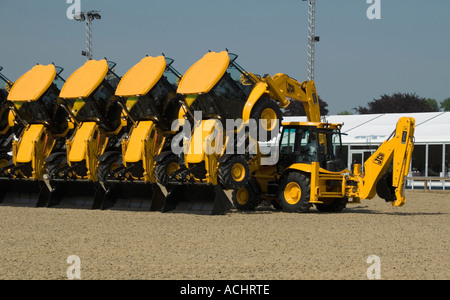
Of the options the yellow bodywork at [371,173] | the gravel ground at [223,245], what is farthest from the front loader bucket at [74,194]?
the yellow bodywork at [371,173]

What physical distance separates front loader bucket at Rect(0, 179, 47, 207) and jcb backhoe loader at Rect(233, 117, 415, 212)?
488 cm

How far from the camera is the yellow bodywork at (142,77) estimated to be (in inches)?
697

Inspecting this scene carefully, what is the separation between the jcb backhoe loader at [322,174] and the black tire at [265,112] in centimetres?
61

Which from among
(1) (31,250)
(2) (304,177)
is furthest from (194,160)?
(1) (31,250)

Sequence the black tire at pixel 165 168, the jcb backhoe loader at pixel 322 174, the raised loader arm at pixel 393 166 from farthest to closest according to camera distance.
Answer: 1. the black tire at pixel 165 168
2. the jcb backhoe loader at pixel 322 174
3. the raised loader arm at pixel 393 166

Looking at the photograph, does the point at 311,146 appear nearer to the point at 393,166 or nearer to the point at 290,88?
the point at 290,88

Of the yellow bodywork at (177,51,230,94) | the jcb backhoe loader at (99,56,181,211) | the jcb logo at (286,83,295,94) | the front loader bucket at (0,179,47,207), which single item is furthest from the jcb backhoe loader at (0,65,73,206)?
the jcb logo at (286,83,295,94)

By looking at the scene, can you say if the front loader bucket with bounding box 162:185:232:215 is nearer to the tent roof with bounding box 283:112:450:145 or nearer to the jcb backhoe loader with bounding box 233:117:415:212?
the jcb backhoe loader with bounding box 233:117:415:212

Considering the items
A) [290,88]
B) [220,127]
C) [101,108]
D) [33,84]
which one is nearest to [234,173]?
[220,127]

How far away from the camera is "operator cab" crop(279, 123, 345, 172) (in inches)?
678

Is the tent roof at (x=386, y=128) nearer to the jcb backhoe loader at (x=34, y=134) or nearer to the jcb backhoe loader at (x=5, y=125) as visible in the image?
the jcb backhoe loader at (x=34, y=134)

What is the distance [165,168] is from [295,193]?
295 cm
